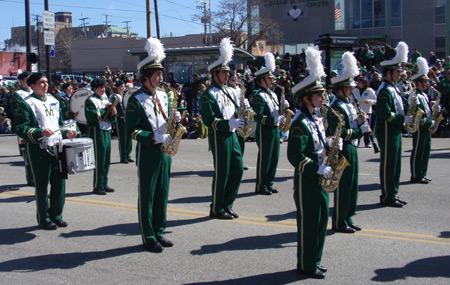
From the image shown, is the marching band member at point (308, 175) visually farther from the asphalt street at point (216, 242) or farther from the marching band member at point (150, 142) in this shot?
the marching band member at point (150, 142)

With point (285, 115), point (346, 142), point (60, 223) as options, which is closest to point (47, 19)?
point (285, 115)

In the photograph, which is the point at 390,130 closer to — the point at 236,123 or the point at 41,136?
the point at 236,123

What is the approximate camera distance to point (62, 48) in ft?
347

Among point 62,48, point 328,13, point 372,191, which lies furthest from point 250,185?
point 62,48

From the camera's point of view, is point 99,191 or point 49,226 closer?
point 49,226

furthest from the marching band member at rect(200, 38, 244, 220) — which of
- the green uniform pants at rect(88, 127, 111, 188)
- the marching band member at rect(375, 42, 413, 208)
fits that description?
the green uniform pants at rect(88, 127, 111, 188)

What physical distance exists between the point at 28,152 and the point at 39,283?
2.33 meters

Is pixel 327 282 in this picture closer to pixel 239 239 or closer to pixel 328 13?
pixel 239 239

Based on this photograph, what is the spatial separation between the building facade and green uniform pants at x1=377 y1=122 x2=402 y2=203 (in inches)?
1176

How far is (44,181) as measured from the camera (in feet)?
23.7

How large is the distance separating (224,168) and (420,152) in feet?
14.6

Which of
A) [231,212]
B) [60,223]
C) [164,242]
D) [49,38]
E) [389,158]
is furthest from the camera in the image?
[49,38]

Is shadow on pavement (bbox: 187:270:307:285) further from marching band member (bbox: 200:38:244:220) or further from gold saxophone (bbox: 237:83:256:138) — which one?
gold saxophone (bbox: 237:83:256:138)

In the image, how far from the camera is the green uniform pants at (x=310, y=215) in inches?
209
